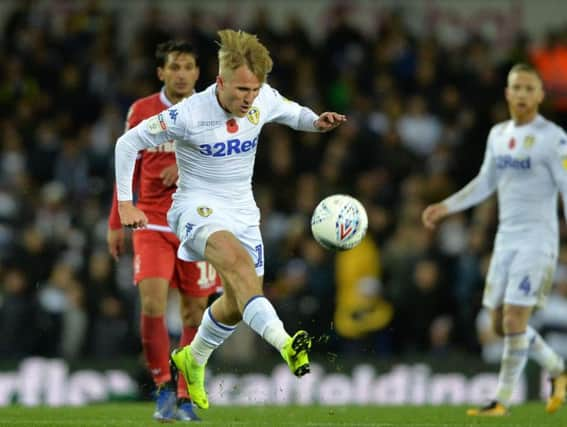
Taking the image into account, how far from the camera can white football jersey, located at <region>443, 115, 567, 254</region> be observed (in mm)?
11695

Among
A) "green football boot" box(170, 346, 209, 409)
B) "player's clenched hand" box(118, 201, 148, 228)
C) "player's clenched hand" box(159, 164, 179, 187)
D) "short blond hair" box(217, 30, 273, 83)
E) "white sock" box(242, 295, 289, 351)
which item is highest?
"short blond hair" box(217, 30, 273, 83)

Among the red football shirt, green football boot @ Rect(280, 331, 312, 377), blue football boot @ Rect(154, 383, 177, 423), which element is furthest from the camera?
the red football shirt

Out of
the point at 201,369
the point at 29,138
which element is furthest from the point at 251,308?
the point at 29,138

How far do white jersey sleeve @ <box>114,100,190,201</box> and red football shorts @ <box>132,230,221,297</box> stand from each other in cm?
125

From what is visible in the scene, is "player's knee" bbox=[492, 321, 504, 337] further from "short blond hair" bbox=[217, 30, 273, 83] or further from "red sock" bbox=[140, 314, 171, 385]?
"short blond hair" bbox=[217, 30, 273, 83]

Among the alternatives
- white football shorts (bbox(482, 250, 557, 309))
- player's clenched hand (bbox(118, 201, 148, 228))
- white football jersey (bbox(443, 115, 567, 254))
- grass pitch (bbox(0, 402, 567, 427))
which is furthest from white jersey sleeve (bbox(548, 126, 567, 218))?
player's clenched hand (bbox(118, 201, 148, 228))

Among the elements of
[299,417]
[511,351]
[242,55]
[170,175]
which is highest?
[242,55]

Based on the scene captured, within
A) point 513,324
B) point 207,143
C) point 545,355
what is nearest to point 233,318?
point 207,143

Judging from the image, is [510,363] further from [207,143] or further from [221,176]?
[207,143]

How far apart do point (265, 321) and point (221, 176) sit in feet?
4.21

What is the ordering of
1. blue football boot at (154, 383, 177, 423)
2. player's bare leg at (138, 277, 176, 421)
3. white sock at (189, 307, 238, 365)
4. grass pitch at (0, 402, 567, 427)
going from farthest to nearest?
player's bare leg at (138, 277, 176, 421) → blue football boot at (154, 383, 177, 423) → grass pitch at (0, 402, 567, 427) → white sock at (189, 307, 238, 365)

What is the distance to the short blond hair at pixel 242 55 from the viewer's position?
9.56 metres

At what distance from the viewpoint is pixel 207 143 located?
32.3 feet

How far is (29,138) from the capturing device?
1906 cm
